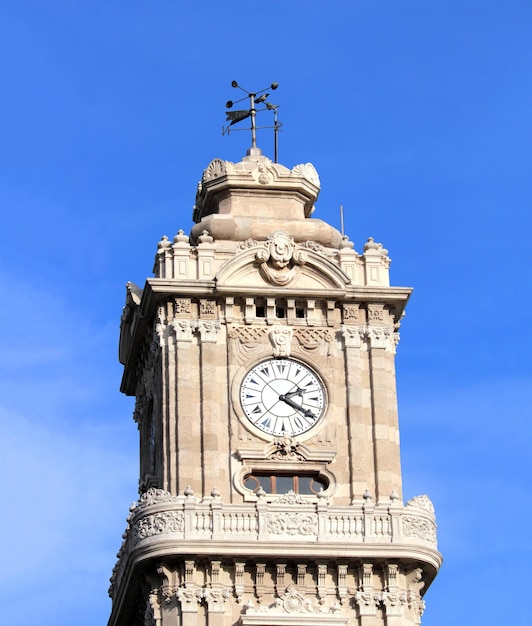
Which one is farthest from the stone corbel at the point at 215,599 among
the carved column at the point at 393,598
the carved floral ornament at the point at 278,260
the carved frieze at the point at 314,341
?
the carved floral ornament at the point at 278,260

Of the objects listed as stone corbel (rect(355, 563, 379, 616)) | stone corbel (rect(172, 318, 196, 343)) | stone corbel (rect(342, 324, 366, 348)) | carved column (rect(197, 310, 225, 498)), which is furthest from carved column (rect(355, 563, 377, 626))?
stone corbel (rect(172, 318, 196, 343))

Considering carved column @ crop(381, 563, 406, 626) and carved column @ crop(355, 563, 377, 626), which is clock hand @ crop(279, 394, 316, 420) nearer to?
carved column @ crop(355, 563, 377, 626)

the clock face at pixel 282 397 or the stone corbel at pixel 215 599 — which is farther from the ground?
the clock face at pixel 282 397

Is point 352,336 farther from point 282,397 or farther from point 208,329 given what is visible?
point 208,329

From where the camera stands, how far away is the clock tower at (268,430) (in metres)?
77.2

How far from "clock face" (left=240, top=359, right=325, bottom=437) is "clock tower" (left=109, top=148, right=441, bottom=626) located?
0.04 meters

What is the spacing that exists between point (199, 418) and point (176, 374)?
1485 mm

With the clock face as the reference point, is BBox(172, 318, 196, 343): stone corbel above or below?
above

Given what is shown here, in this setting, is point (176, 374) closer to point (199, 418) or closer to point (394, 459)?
point (199, 418)

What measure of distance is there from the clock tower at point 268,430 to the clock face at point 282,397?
0.04 m

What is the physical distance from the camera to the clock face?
264 feet

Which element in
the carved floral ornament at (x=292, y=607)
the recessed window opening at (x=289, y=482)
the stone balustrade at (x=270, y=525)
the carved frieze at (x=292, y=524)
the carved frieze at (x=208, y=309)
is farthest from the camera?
the carved frieze at (x=208, y=309)

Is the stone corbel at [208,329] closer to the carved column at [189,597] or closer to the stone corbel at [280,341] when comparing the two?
the stone corbel at [280,341]

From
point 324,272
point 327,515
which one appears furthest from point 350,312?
point 327,515
